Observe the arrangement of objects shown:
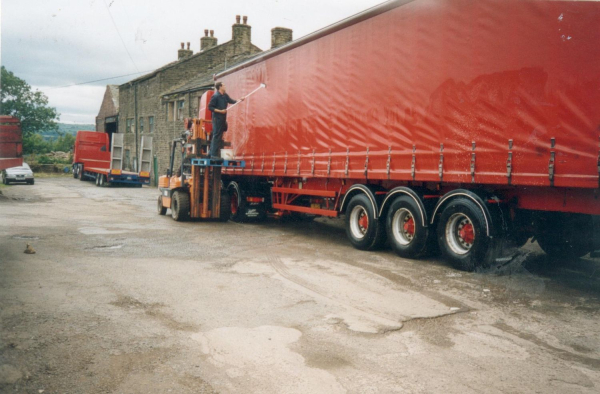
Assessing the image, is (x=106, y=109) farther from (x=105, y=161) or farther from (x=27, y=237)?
(x=27, y=237)

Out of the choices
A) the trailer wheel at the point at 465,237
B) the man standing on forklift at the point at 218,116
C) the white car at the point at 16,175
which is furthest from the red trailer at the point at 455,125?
the white car at the point at 16,175

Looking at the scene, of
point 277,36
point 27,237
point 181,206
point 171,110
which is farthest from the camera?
point 171,110

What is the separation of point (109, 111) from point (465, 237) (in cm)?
5255

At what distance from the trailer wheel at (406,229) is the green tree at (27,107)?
65.1m

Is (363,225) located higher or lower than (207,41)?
lower

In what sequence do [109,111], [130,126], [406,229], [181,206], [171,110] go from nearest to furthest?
[406,229] → [181,206] → [171,110] → [130,126] → [109,111]

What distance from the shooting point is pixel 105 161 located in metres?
38.6

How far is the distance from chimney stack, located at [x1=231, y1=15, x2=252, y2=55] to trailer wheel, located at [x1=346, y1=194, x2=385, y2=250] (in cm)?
3024

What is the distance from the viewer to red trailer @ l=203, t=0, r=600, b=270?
659 cm

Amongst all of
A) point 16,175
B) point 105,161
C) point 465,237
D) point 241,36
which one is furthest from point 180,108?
point 465,237

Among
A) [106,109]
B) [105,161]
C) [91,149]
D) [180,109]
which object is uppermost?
[106,109]

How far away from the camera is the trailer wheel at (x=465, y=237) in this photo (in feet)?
25.0

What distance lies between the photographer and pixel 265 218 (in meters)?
15.5

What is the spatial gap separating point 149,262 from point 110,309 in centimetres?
279
